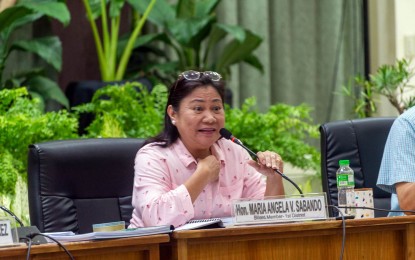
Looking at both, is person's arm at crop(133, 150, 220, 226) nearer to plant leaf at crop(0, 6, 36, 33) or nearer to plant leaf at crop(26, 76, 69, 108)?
plant leaf at crop(0, 6, 36, 33)

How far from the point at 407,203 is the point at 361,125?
436 millimetres

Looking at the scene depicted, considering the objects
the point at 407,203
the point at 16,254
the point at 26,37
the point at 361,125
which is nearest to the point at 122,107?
the point at 26,37

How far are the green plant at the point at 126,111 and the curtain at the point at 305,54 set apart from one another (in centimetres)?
139

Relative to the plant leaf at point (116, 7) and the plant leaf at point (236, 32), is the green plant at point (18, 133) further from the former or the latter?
the plant leaf at point (236, 32)

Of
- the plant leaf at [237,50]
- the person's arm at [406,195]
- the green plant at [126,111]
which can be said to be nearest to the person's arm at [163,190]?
the person's arm at [406,195]

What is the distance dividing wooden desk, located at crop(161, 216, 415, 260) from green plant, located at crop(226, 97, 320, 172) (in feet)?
7.24

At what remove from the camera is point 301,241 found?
235cm

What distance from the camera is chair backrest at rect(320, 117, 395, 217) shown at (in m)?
3.18

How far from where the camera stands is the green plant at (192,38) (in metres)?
5.41

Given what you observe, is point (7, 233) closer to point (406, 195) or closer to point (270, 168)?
point (270, 168)

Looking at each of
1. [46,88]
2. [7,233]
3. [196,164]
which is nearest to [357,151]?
[196,164]

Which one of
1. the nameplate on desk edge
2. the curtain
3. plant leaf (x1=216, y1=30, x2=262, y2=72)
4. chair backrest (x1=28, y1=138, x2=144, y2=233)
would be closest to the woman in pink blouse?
chair backrest (x1=28, y1=138, x2=144, y2=233)

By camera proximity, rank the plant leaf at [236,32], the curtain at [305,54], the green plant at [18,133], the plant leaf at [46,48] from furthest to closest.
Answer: the curtain at [305,54] → the plant leaf at [236,32] → the plant leaf at [46,48] → the green plant at [18,133]

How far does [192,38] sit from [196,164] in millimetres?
2539
